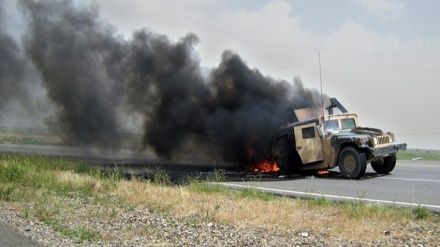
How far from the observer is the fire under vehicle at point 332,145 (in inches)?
521

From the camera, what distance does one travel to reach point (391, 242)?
20.6ft

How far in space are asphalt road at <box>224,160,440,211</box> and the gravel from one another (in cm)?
271

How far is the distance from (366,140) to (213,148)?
8.43 meters

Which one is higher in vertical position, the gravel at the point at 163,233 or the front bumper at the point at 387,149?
the front bumper at the point at 387,149

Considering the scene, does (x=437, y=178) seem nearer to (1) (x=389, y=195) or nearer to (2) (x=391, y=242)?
(1) (x=389, y=195)

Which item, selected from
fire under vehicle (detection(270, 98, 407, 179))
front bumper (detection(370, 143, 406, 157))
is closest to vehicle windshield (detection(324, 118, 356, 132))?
fire under vehicle (detection(270, 98, 407, 179))

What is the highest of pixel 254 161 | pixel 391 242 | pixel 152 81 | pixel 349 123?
pixel 152 81

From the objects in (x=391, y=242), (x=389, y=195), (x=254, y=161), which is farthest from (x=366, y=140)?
(x=391, y=242)

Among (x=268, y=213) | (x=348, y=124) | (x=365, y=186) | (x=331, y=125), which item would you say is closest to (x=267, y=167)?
(x=331, y=125)

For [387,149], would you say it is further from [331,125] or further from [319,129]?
[319,129]

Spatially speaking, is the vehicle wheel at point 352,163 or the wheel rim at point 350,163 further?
the wheel rim at point 350,163

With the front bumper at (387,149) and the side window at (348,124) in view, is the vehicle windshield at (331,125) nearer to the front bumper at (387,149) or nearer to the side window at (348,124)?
the side window at (348,124)

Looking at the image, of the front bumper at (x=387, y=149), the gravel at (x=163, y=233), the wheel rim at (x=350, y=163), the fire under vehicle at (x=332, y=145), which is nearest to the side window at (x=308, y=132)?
the fire under vehicle at (x=332, y=145)

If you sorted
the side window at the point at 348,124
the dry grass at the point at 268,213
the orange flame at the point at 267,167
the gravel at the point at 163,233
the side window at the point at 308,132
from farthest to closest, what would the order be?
1. the orange flame at the point at 267,167
2. the side window at the point at 348,124
3. the side window at the point at 308,132
4. the dry grass at the point at 268,213
5. the gravel at the point at 163,233
